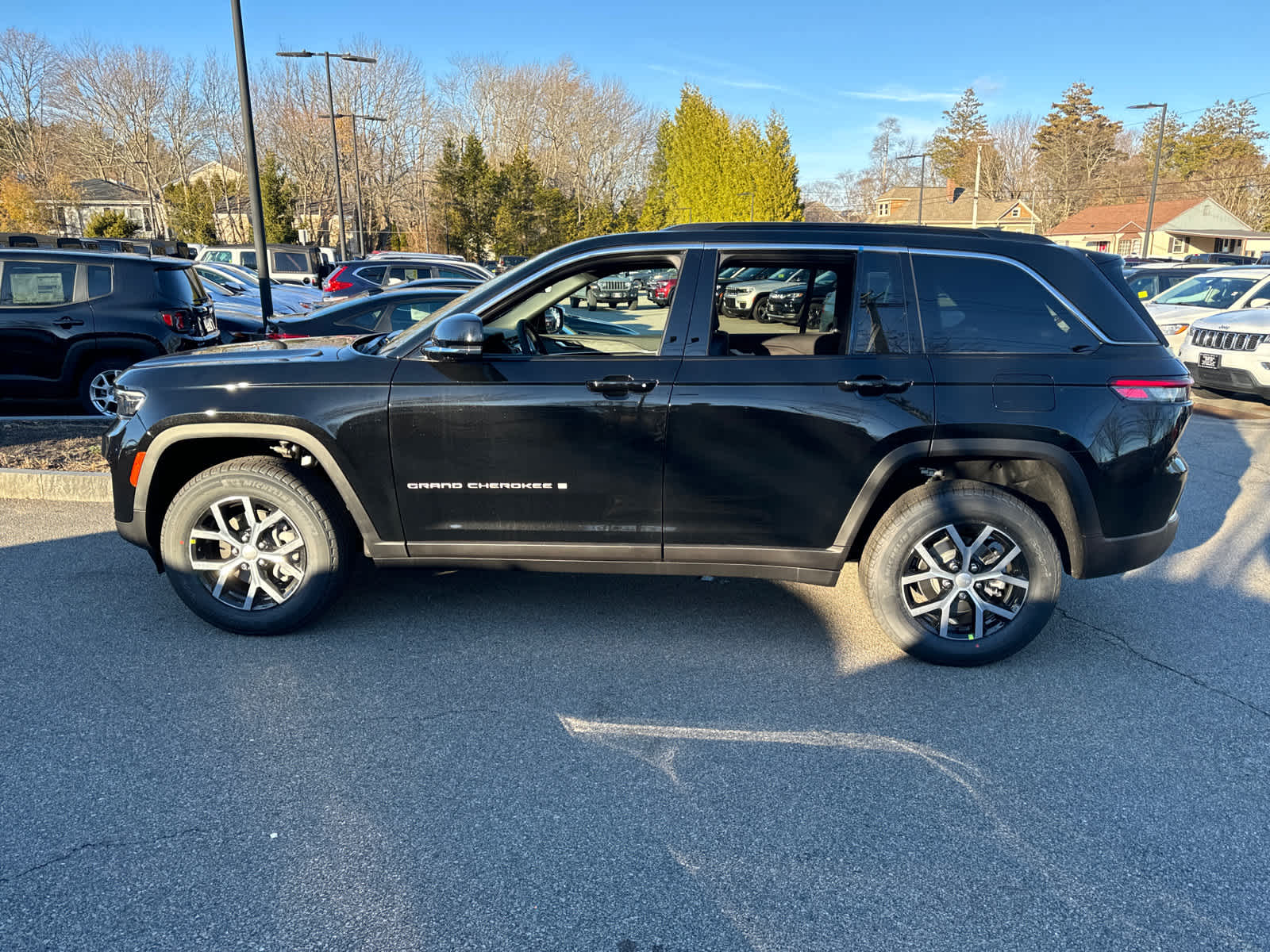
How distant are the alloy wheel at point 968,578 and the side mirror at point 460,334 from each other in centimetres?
218

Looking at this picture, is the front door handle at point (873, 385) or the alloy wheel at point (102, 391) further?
the alloy wheel at point (102, 391)

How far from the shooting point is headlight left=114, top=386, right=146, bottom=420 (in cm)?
409

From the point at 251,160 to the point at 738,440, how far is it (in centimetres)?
910

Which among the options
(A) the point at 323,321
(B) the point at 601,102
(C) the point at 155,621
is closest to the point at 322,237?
(B) the point at 601,102

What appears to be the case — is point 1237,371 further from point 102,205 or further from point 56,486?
point 102,205

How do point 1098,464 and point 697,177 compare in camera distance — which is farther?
point 697,177

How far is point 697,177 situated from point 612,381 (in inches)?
2078

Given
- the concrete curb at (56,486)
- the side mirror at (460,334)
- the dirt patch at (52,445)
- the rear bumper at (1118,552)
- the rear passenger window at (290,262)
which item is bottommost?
the concrete curb at (56,486)

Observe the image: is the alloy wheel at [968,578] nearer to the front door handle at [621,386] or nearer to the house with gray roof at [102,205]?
the front door handle at [621,386]

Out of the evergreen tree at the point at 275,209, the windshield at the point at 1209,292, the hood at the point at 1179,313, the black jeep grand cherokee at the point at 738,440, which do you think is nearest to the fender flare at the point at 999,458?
the black jeep grand cherokee at the point at 738,440

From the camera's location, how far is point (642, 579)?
510cm

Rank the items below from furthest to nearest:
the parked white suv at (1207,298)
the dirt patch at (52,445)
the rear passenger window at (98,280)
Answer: the parked white suv at (1207,298) < the rear passenger window at (98,280) < the dirt patch at (52,445)

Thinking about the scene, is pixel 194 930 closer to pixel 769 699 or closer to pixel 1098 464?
pixel 769 699

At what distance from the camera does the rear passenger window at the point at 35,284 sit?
27.3ft
